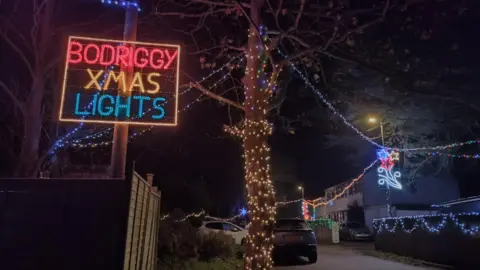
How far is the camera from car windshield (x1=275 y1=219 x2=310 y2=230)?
45.5 feet

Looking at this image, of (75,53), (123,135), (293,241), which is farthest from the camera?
(293,241)

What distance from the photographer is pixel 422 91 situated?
16.0 meters

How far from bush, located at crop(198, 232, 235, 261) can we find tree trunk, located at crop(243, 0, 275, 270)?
352 cm

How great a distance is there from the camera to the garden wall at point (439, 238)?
12.0 metres

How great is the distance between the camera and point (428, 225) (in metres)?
14.1

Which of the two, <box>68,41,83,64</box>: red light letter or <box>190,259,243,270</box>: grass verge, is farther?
<box>190,259,243,270</box>: grass verge

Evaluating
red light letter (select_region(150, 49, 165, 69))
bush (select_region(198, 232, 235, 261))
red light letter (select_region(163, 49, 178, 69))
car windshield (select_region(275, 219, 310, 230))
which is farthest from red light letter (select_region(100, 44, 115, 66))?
car windshield (select_region(275, 219, 310, 230))

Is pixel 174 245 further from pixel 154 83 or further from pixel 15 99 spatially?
pixel 15 99

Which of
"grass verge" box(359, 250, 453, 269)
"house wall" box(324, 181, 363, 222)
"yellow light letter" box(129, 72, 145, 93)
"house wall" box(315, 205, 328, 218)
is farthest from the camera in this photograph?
"house wall" box(315, 205, 328, 218)

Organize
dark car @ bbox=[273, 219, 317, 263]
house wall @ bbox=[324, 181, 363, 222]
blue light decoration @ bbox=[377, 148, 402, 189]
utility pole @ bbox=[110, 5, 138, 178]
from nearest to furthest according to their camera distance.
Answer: utility pole @ bbox=[110, 5, 138, 178] < dark car @ bbox=[273, 219, 317, 263] < blue light decoration @ bbox=[377, 148, 402, 189] < house wall @ bbox=[324, 181, 363, 222]

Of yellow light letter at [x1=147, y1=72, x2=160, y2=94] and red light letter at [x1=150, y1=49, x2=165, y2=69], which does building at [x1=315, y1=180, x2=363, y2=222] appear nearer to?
red light letter at [x1=150, y1=49, x2=165, y2=69]

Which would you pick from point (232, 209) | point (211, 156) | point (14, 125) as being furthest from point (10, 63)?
point (232, 209)

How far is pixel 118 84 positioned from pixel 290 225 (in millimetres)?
8227

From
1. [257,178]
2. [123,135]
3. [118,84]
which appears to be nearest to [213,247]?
[257,178]
